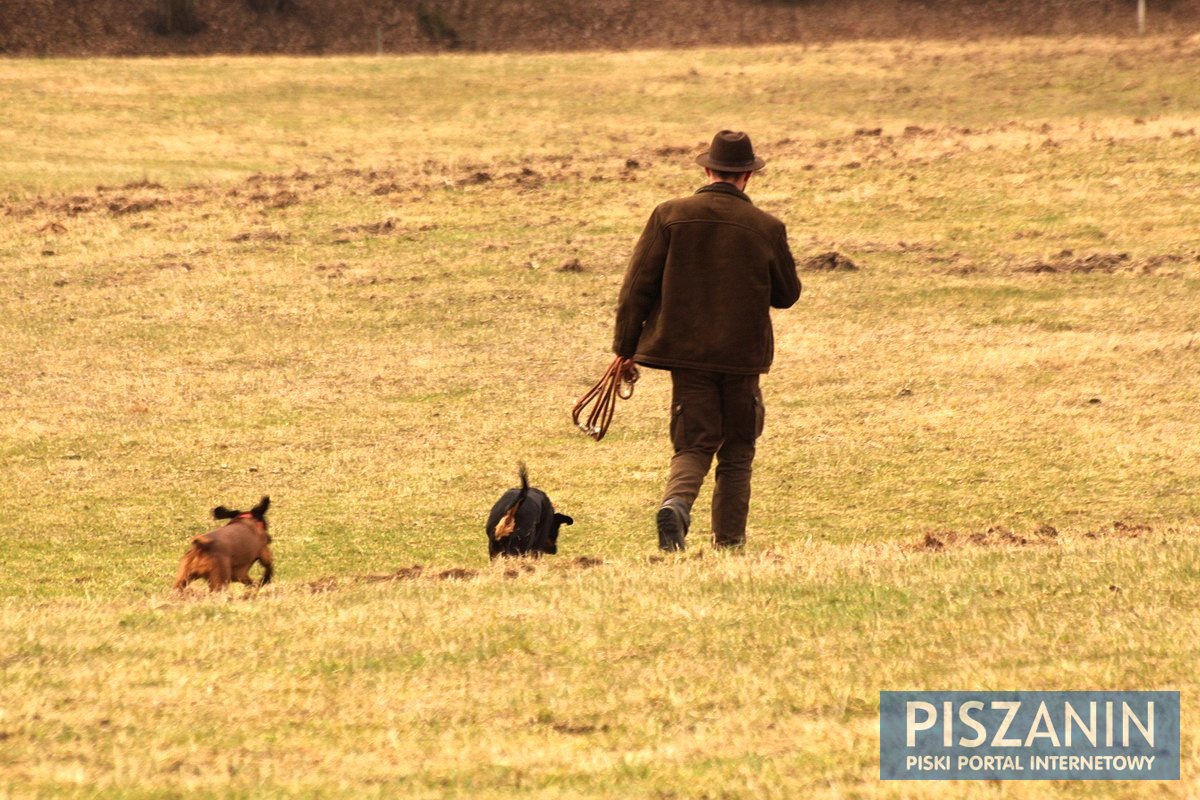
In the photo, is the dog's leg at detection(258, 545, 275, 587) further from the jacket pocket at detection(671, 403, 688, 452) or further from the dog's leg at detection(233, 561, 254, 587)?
the jacket pocket at detection(671, 403, 688, 452)

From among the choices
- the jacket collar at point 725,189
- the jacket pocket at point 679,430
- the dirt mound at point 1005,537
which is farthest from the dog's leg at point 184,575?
the dirt mound at point 1005,537

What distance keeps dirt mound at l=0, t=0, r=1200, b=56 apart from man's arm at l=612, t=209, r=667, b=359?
3888 centimetres

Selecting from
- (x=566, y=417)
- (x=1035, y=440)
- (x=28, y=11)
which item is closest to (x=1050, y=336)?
(x=1035, y=440)

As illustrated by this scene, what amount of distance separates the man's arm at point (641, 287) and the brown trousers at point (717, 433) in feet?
1.00

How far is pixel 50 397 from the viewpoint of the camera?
46.5 feet

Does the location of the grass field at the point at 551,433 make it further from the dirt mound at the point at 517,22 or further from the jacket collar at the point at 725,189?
the dirt mound at the point at 517,22

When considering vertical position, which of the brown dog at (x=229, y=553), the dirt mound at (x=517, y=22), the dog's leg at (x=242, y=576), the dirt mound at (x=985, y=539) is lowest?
the dog's leg at (x=242, y=576)

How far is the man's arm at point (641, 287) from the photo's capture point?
7.56 m

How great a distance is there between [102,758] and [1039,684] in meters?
2.92

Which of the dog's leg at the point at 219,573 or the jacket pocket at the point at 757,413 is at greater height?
the jacket pocket at the point at 757,413

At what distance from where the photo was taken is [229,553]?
783cm

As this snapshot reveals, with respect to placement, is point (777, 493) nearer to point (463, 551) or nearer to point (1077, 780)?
point (463, 551)

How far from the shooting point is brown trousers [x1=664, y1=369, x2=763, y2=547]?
7613 millimetres

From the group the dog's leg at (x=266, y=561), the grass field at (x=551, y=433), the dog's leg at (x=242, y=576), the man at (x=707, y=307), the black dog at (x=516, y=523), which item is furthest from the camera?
the black dog at (x=516, y=523)
